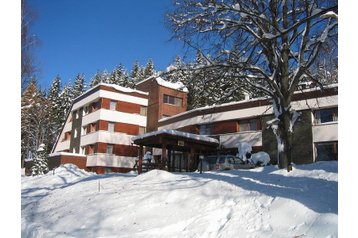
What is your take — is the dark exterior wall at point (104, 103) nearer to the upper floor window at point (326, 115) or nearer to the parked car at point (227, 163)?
the parked car at point (227, 163)

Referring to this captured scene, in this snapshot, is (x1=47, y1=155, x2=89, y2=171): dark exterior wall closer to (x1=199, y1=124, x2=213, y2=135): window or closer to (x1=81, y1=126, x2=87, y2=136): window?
(x1=81, y1=126, x2=87, y2=136): window

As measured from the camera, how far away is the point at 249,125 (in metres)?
27.6

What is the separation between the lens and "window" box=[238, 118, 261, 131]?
27125 millimetres

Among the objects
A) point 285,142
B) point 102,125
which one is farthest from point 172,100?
point 285,142

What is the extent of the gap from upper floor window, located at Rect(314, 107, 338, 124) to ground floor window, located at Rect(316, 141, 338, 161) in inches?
57.9

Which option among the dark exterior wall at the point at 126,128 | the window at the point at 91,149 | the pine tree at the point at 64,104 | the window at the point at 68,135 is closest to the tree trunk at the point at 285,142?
the dark exterior wall at the point at 126,128

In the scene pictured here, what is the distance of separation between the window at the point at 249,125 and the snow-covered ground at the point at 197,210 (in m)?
15.2

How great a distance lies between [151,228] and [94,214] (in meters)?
2.04

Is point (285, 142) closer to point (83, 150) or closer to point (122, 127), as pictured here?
point (122, 127)

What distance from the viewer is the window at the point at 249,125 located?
2712 cm

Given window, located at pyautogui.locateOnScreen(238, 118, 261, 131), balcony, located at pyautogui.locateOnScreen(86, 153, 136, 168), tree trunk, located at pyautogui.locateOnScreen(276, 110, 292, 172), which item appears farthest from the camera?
balcony, located at pyautogui.locateOnScreen(86, 153, 136, 168)

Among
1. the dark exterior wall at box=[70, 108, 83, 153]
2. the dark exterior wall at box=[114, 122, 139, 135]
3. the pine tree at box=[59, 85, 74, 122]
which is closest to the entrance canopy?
the dark exterior wall at box=[114, 122, 139, 135]

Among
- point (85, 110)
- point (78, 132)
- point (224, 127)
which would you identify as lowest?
point (78, 132)

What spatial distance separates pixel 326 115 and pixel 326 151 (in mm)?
2291
